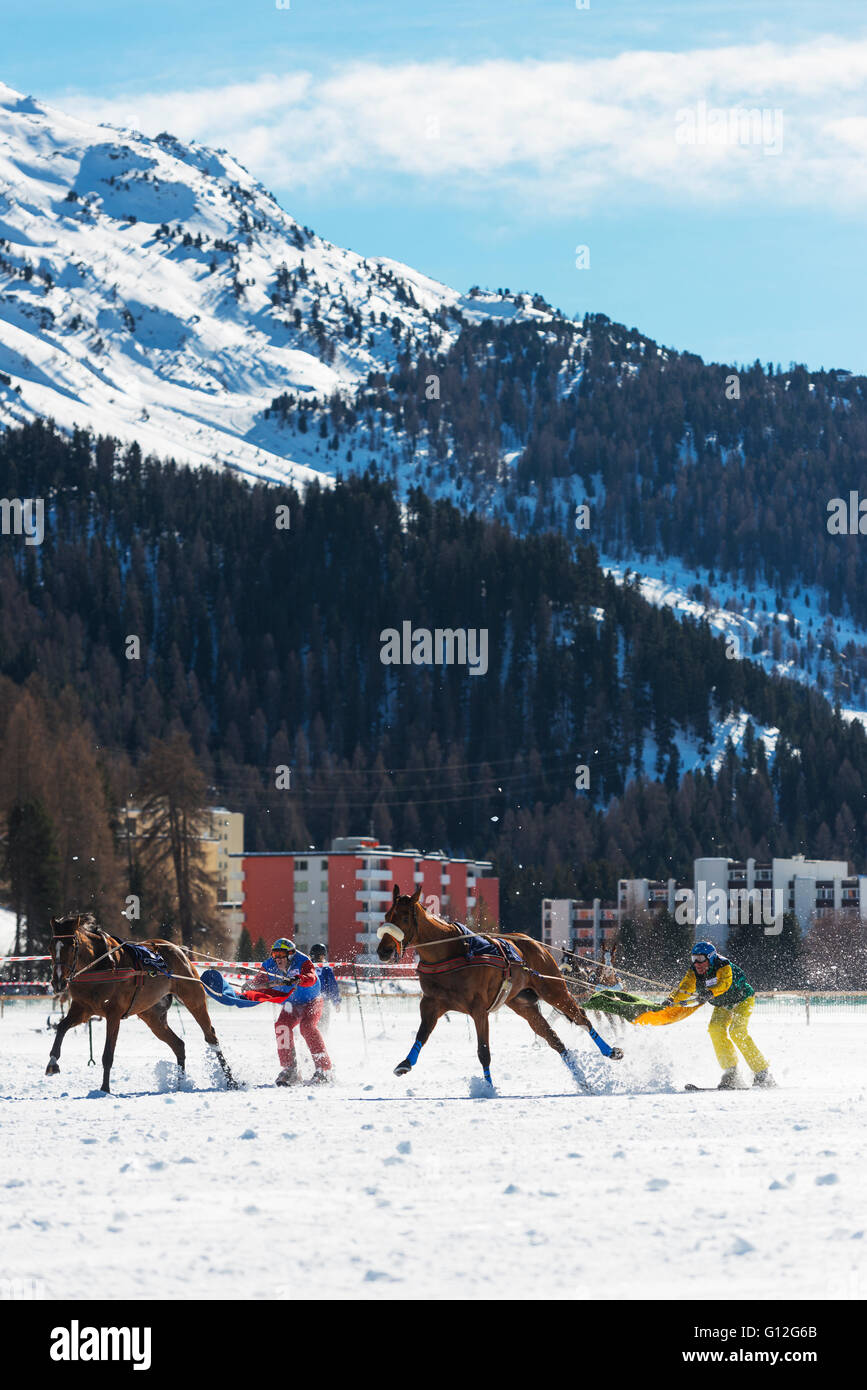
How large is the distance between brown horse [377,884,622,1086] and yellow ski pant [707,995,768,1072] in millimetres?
1462

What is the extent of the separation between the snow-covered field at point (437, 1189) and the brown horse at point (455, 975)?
2.10 ft

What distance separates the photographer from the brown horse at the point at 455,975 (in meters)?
17.5

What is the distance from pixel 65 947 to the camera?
18.2m

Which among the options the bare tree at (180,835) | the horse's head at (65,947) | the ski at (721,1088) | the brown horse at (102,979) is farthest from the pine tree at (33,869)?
the ski at (721,1088)

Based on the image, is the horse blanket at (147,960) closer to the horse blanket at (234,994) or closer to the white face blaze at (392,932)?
the horse blanket at (234,994)

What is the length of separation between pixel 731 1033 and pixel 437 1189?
26.4ft

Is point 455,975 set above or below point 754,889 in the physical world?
above

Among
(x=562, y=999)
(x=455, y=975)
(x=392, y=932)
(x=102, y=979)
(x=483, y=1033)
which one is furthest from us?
(x=562, y=999)

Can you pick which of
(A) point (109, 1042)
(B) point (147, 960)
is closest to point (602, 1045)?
(B) point (147, 960)

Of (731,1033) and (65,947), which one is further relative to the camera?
(731,1033)

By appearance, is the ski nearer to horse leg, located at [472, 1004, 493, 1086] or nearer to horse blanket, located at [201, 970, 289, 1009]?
horse leg, located at [472, 1004, 493, 1086]

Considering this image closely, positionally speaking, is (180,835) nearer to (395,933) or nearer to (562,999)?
(562,999)
